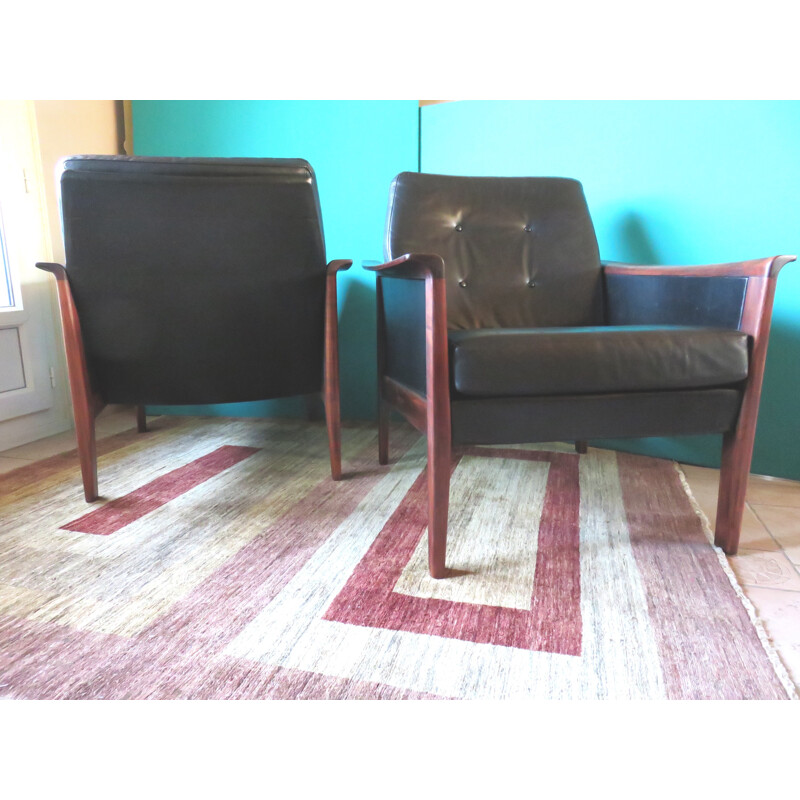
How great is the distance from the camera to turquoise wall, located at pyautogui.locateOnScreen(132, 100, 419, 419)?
2.17 meters

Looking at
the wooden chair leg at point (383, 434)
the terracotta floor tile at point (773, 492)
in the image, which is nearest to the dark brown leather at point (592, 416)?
the terracotta floor tile at point (773, 492)

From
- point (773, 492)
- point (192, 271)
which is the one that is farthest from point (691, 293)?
point (192, 271)

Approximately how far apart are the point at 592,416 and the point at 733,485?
0.37m

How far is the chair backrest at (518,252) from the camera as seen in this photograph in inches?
69.8

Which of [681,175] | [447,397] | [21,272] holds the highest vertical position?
[681,175]

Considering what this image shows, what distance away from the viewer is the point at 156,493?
1609 millimetres

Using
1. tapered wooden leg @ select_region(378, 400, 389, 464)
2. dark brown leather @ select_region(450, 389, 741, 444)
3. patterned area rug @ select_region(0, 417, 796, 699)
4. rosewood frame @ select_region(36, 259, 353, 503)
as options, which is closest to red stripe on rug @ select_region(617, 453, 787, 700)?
patterned area rug @ select_region(0, 417, 796, 699)

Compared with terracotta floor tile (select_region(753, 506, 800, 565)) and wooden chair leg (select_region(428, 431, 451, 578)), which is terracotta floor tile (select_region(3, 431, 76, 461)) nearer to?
wooden chair leg (select_region(428, 431, 451, 578))

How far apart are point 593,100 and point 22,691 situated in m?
2.08

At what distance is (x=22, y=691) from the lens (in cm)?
83

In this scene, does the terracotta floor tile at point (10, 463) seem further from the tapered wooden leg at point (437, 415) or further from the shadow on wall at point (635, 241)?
the shadow on wall at point (635, 241)

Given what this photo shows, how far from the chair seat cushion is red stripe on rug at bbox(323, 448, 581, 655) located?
1.22 ft

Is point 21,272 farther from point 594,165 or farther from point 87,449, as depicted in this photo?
point 594,165
